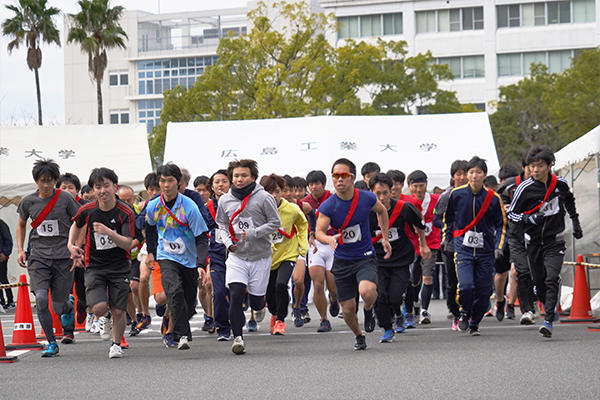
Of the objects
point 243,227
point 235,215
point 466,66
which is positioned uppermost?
point 466,66

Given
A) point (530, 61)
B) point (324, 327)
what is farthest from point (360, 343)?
point (530, 61)

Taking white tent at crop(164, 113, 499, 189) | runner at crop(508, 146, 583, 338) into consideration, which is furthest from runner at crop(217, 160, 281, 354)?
white tent at crop(164, 113, 499, 189)

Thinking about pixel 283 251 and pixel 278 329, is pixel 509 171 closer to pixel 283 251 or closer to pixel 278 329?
pixel 283 251

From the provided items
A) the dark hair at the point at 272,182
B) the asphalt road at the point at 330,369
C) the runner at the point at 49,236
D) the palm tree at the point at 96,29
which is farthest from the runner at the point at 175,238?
the palm tree at the point at 96,29

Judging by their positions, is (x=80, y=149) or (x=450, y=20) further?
(x=450, y=20)

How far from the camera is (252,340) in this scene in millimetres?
12219

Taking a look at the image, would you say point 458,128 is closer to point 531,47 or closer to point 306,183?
point 306,183

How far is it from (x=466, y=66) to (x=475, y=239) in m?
56.1

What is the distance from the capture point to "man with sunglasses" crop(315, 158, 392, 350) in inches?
408

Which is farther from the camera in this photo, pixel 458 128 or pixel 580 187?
pixel 458 128

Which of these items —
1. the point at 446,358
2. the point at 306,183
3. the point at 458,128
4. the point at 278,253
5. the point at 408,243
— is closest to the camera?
the point at 446,358

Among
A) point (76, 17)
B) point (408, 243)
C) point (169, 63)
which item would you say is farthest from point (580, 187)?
point (169, 63)

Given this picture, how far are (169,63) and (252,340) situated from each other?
292 feet

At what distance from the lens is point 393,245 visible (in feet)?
38.3
